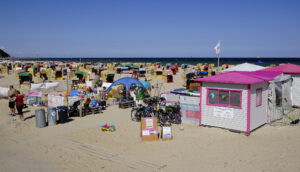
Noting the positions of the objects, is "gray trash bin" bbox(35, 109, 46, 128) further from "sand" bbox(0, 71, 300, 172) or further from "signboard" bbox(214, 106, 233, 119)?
"signboard" bbox(214, 106, 233, 119)

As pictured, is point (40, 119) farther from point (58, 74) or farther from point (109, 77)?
point (58, 74)

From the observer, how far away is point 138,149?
8688 millimetres

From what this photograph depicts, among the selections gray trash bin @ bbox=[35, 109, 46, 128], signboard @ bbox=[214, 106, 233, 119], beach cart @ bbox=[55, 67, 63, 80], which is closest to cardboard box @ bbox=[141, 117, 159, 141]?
signboard @ bbox=[214, 106, 233, 119]

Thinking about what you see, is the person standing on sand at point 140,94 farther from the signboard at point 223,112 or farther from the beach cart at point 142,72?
the beach cart at point 142,72

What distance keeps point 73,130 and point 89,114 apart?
3.07 meters

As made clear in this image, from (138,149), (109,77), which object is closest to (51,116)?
(138,149)

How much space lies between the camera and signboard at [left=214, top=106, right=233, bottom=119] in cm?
1054

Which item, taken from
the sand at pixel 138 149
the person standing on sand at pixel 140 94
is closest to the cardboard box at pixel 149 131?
the sand at pixel 138 149

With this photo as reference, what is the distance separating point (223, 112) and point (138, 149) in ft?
13.4

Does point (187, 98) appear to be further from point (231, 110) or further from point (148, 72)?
point (148, 72)

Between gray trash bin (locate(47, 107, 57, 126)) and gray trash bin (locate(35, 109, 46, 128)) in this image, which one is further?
gray trash bin (locate(47, 107, 57, 126))

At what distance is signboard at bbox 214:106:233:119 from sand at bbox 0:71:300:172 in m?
0.61

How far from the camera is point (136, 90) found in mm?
17047

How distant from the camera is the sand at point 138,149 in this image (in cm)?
733
